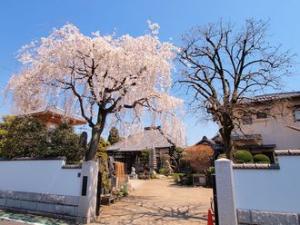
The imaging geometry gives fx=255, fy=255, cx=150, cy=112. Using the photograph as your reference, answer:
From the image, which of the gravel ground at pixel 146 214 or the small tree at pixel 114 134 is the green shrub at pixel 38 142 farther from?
the gravel ground at pixel 146 214

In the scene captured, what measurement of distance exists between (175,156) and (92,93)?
18.3m

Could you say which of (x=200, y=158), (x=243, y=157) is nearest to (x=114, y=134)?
(x=200, y=158)

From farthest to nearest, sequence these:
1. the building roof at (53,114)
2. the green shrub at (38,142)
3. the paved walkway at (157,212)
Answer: the green shrub at (38,142) → the building roof at (53,114) → the paved walkway at (157,212)

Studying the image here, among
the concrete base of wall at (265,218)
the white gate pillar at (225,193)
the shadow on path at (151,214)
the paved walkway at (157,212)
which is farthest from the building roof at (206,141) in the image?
the concrete base of wall at (265,218)

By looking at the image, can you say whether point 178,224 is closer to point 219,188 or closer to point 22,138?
point 219,188

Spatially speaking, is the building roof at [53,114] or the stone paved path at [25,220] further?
the building roof at [53,114]

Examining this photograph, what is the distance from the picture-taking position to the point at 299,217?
6008 millimetres

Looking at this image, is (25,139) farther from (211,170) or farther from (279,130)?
(279,130)

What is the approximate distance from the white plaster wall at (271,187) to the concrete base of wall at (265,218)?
3.8 inches

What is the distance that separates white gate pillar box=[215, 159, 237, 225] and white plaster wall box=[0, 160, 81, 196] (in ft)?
14.9

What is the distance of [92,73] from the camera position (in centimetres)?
959

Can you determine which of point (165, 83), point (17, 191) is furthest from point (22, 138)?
point (165, 83)

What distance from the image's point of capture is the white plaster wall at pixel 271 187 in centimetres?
616

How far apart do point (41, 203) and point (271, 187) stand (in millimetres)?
7547
